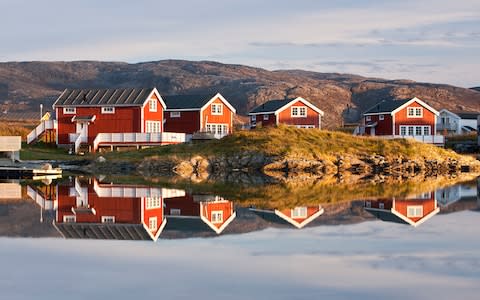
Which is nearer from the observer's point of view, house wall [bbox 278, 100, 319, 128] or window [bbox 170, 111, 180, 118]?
window [bbox 170, 111, 180, 118]

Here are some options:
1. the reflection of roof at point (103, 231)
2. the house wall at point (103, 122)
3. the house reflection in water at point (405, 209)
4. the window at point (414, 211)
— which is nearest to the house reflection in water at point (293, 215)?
the house reflection in water at point (405, 209)

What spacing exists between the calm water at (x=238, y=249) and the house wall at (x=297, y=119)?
49.6m

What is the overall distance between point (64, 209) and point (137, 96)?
41303mm

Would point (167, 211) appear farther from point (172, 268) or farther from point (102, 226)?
point (172, 268)

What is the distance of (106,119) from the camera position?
67.4 m

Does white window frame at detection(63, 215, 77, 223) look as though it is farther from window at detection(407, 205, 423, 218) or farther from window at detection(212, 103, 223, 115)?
window at detection(212, 103, 223, 115)

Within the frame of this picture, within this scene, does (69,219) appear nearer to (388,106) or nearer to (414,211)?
(414,211)

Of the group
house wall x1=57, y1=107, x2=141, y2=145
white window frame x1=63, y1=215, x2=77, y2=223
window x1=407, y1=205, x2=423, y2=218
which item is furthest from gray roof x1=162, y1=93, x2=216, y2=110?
white window frame x1=63, y1=215, x2=77, y2=223

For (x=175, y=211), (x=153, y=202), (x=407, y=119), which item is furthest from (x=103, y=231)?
(x=407, y=119)

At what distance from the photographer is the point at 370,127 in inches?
3297

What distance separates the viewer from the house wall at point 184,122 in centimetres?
7344

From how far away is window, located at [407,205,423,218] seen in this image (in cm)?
2470

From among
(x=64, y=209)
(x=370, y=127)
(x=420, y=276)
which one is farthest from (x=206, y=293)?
(x=370, y=127)

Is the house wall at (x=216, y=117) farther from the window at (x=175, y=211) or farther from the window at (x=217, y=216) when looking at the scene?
the window at (x=217, y=216)
